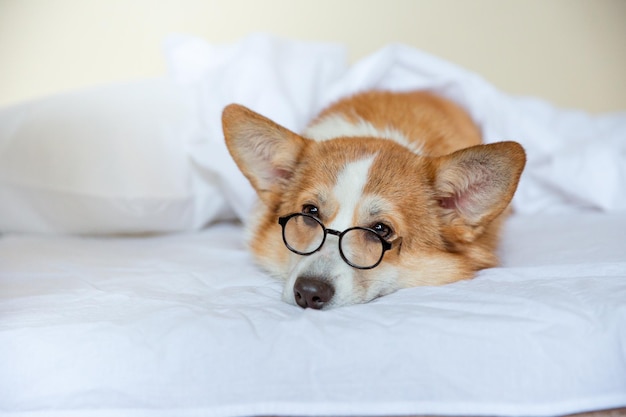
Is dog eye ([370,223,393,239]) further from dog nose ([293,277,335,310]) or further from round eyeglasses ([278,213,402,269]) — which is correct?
dog nose ([293,277,335,310])

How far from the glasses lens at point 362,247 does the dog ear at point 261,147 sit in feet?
1.21

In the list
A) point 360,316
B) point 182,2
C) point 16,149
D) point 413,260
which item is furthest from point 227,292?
point 182,2

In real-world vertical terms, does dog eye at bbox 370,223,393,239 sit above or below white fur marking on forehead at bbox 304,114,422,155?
below

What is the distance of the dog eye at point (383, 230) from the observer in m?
1.52

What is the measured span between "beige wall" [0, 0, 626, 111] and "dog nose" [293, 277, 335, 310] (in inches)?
82.0

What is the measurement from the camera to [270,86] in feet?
7.94

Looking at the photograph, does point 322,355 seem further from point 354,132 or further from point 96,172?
point 96,172

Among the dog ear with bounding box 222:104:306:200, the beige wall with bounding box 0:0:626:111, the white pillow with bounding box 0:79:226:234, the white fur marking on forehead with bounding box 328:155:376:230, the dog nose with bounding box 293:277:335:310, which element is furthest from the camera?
the beige wall with bounding box 0:0:626:111

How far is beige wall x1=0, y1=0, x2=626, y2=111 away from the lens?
9.90 feet

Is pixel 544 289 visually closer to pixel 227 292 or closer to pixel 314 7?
pixel 227 292

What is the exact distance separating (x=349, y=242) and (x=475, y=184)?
1.26ft

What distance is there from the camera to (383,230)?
1537 mm

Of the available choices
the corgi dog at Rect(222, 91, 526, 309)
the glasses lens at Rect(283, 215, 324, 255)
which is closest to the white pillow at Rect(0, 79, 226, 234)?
the corgi dog at Rect(222, 91, 526, 309)

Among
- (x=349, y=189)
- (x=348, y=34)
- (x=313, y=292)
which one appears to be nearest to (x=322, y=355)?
(x=313, y=292)
